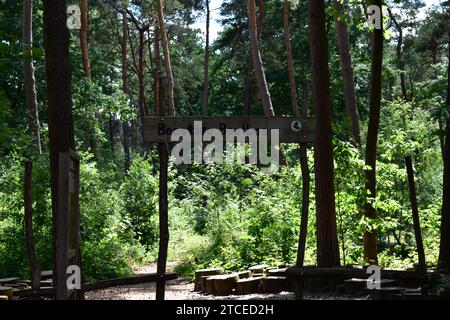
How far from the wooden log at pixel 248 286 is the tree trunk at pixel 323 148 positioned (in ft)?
4.14


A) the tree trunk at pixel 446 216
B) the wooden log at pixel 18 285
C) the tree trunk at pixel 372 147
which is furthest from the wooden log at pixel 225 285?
the tree trunk at pixel 446 216

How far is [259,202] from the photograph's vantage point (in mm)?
17047

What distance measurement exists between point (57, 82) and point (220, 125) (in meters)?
2.77

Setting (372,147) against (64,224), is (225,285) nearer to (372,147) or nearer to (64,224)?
(372,147)

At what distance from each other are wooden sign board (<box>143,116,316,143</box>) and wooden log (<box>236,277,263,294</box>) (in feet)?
12.9

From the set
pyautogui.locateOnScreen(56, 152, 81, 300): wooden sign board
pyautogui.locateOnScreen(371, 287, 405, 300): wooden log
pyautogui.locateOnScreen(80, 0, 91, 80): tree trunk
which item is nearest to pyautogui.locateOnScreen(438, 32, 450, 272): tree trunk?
pyautogui.locateOnScreen(371, 287, 405, 300): wooden log

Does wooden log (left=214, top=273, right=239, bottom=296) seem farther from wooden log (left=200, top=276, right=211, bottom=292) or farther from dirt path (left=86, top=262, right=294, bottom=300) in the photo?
wooden log (left=200, top=276, right=211, bottom=292)

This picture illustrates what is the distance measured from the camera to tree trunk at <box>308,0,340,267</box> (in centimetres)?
1268

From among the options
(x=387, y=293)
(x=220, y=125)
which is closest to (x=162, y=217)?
(x=220, y=125)

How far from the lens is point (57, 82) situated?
10.7 metres

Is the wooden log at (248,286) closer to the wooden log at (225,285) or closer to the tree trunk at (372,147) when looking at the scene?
the wooden log at (225,285)

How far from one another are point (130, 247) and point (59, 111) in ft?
33.0
